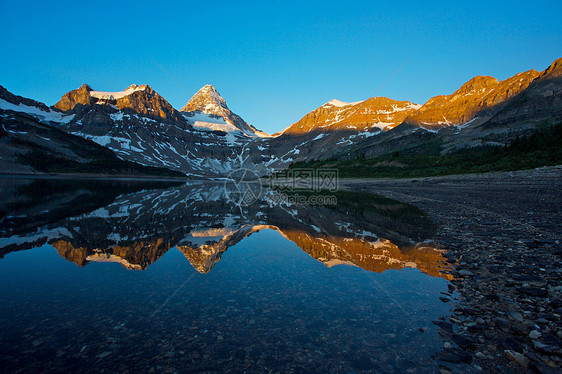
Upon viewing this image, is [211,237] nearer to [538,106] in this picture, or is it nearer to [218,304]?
[218,304]

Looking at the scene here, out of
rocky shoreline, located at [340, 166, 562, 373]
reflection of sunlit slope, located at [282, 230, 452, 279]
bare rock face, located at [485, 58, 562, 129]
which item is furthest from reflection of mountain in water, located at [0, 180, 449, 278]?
bare rock face, located at [485, 58, 562, 129]

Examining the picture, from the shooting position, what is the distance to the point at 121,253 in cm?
1102

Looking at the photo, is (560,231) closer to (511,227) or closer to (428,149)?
(511,227)

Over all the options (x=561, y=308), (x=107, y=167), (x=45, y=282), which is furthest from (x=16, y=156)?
(x=561, y=308)

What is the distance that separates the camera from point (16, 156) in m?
147

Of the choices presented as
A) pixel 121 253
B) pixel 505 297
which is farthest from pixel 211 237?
pixel 505 297

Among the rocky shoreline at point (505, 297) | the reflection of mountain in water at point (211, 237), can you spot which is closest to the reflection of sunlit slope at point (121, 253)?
the reflection of mountain in water at point (211, 237)

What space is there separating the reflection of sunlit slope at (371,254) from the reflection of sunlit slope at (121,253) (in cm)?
614

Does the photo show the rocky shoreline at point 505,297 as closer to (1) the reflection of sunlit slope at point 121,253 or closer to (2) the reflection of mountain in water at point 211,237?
(2) the reflection of mountain in water at point 211,237

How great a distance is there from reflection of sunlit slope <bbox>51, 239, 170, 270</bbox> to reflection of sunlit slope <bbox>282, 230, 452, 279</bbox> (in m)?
6.14

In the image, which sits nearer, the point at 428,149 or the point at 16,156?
the point at 428,149

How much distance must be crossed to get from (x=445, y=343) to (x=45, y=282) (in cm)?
1000

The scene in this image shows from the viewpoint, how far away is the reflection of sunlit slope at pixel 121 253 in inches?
396

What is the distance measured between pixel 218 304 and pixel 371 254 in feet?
22.1
